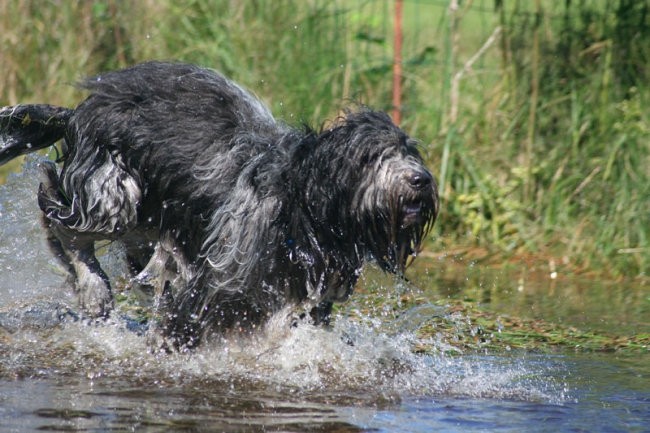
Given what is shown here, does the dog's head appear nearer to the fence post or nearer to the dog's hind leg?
the dog's hind leg

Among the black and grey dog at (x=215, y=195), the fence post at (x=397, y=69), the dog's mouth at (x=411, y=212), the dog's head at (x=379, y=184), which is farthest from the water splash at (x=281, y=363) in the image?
the fence post at (x=397, y=69)

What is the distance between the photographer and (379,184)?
14.9 ft

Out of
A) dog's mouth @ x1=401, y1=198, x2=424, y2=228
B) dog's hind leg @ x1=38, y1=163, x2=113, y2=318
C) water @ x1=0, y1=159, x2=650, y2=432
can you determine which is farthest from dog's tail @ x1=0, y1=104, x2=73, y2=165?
dog's mouth @ x1=401, y1=198, x2=424, y2=228

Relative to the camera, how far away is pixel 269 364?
16.0 feet

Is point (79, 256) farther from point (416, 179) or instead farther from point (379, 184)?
point (416, 179)

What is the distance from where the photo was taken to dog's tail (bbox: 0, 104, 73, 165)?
5.73m

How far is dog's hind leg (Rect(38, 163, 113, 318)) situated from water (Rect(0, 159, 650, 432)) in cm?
11

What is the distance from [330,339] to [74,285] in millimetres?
1469

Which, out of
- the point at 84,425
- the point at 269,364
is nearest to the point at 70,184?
the point at 269,364

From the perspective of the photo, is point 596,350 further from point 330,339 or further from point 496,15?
point 496,15

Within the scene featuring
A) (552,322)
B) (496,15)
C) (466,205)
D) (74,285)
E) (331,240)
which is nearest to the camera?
(331,240)

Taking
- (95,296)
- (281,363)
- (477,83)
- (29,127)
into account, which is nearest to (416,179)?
(281,363)

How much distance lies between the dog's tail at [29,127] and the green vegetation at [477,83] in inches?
88.7

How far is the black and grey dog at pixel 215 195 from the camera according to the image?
4.64 metres
